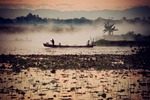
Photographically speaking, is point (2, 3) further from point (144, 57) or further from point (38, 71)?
point (144, 57)

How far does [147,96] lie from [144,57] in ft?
6.10

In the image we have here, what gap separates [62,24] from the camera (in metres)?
7.74

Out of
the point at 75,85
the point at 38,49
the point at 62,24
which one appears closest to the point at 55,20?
the point at 62,24

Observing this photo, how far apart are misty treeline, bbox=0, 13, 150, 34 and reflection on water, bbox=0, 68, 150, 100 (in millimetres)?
963

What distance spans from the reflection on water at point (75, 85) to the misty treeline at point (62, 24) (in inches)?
37.9

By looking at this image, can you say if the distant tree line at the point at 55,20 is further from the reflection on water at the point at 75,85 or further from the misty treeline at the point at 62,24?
the reflection on water at the point at 75,85

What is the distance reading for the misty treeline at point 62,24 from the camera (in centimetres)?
754

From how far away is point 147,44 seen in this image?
8.24 meters

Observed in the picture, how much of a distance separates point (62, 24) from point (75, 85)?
173 cm

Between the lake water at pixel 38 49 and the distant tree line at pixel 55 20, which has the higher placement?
the distant tree line at pixel 55 20

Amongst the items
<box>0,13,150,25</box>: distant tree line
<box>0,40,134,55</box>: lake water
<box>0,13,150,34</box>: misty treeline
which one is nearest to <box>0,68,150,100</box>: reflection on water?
<box>0,40,134,55</box>: lake water

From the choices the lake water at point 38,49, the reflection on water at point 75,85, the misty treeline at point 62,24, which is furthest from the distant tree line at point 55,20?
the reflection on water at point 75,85

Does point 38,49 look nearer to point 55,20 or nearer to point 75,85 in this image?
point 55,20

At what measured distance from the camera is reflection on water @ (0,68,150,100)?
241 inches
